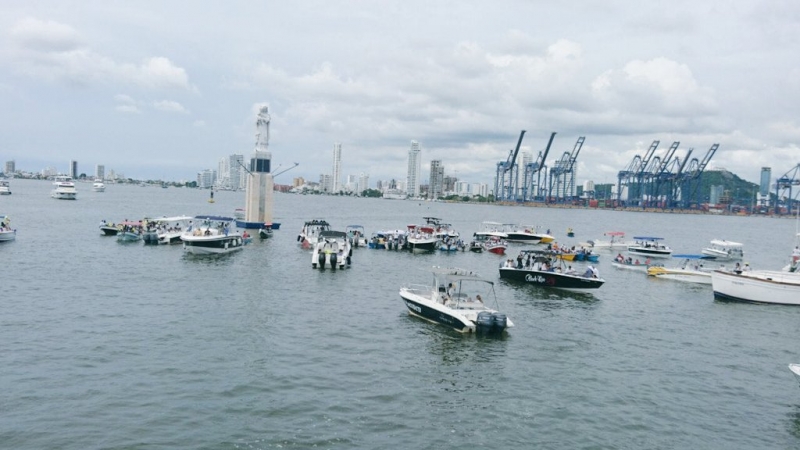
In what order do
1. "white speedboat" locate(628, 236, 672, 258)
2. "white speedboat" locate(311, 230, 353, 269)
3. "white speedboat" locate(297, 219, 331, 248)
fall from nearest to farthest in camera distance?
"white speedboat" locate(311, 230, 353, 269) < "white speedboat" locate(297, 219, 331, 248) < "white speedboat" locate(628, 236, 672, 258)

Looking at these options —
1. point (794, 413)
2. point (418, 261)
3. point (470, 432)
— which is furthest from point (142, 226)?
point (794, 413)

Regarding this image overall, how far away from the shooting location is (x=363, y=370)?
73.5 feet

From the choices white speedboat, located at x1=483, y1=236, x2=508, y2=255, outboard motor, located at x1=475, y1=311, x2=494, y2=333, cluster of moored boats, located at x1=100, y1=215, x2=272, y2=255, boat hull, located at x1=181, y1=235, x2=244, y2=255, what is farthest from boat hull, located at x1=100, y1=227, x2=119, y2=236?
outboard motor, located at x1=475, y1=311, x2=494, y2=333

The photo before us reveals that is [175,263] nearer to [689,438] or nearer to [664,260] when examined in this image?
[689,438]

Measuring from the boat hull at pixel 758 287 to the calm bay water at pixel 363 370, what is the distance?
1200mm

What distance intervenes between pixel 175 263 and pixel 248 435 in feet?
116

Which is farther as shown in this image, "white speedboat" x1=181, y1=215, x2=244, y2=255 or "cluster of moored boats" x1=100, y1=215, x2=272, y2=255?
"cluster of moored boats" x1=100, y1=215, x2=272, y2=255

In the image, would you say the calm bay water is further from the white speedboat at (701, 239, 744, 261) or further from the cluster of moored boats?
the white speedboat at (701, 239, 744, 261)

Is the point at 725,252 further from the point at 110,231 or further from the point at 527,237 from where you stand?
the point at 110,231

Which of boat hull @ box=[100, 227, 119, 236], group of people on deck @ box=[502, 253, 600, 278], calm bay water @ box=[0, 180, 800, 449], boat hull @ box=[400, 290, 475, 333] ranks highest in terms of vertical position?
group of people on deck @ box=[502, 253, 600, 278]

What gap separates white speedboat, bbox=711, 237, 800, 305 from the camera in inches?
1533

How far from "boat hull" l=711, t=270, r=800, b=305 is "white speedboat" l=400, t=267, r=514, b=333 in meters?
20.0

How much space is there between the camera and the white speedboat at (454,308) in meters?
27.7

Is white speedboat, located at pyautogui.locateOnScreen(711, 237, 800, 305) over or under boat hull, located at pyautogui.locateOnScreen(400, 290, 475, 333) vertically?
over
